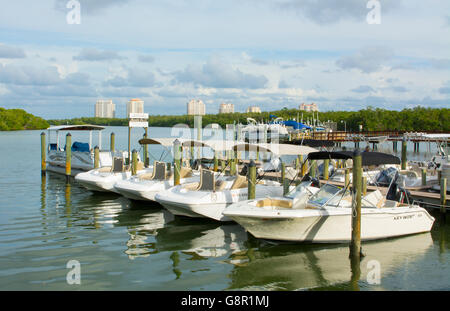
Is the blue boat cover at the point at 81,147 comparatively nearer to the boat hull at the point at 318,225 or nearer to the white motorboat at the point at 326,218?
the white motorboat at the point at 326,218

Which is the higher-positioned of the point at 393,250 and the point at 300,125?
the point at 300,125

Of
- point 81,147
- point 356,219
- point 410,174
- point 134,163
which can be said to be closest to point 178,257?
point 356,219

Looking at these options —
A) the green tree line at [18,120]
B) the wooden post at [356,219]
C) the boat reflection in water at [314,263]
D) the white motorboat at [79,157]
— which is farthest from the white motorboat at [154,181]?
the green tree line at [18,120]

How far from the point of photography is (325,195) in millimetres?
Result: 12320

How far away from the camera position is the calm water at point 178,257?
30.3 feet

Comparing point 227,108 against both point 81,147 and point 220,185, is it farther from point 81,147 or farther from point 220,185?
point 220,185

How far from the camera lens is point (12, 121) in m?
130

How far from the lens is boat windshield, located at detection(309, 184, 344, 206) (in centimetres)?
1205

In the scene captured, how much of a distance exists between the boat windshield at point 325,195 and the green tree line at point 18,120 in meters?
132

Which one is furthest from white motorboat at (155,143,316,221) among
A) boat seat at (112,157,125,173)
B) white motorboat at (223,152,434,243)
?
boat seat at (112,157,125,173)

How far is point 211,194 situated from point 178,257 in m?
3.30
